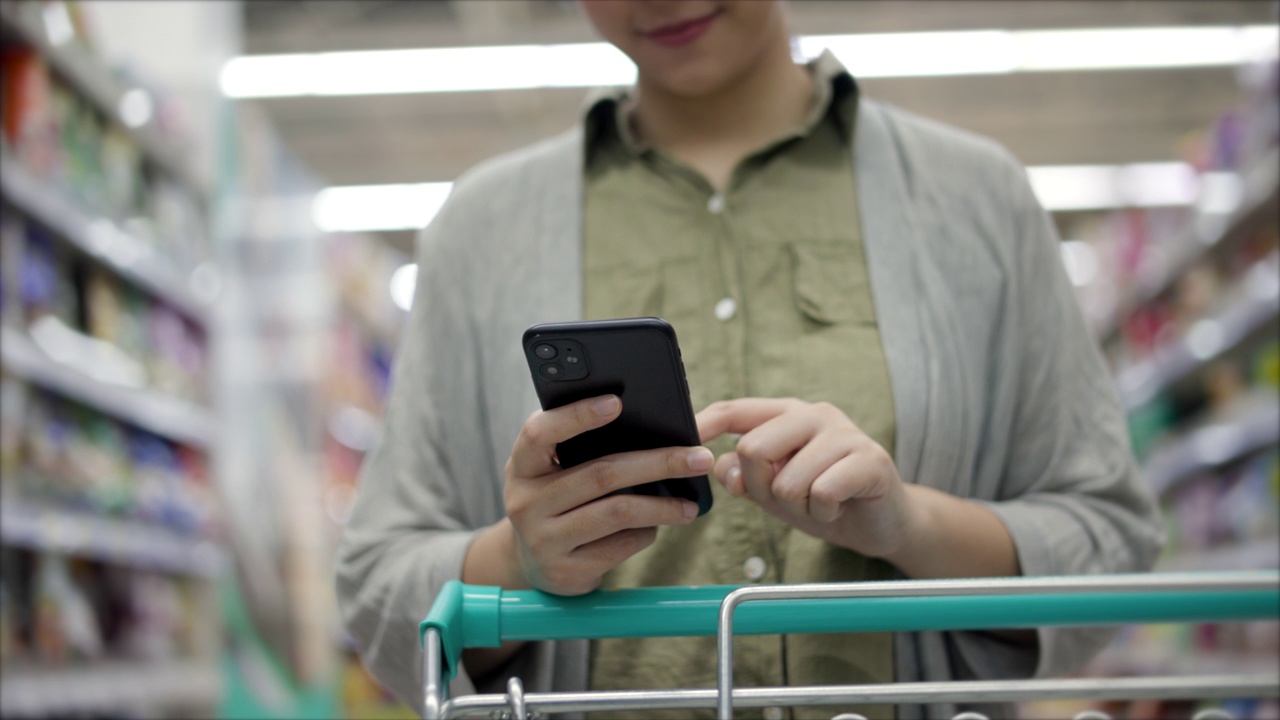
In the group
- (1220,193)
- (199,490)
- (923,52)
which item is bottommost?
(199,490)

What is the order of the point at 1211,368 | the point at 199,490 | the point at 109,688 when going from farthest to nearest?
the point at 199,490 → the point at 1211,368 → the point at 109,688

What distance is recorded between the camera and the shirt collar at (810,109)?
1.34 meters

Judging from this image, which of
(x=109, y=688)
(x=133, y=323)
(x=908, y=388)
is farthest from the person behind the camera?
(x=133, y=323)

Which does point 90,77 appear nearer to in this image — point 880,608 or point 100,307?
point 100,307

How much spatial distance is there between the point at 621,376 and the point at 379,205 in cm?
1114

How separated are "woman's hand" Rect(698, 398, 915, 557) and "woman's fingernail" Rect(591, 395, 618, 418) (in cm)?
14

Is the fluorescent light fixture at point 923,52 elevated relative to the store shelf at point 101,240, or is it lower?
elevated

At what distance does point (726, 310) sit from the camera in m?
1.23

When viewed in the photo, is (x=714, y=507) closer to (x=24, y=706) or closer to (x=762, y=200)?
(x=762, y=200)

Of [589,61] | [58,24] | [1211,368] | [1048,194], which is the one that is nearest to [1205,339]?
[1211,368]

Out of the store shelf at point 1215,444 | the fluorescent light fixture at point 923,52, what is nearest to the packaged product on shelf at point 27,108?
the store shelf at point 1215,444

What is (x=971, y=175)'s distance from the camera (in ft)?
4.35

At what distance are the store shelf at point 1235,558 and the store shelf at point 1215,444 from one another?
32 centimetres

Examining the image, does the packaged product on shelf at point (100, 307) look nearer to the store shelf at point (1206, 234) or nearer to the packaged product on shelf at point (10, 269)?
the packaged product on shelf at point (10, 269)
